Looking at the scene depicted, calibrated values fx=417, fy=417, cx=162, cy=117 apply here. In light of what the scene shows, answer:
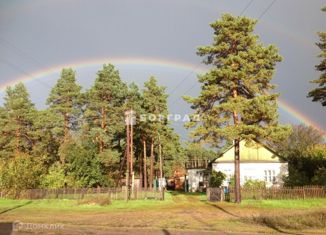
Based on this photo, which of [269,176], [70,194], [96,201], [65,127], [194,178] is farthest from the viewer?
[194,178]

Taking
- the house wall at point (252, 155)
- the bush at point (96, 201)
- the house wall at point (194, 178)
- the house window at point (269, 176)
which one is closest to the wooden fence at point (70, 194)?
the bush at point (96, 201)

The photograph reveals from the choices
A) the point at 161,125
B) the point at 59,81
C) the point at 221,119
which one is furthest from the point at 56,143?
the point at 221,119

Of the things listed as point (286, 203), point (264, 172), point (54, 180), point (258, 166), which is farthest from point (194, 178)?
point (286, 203)

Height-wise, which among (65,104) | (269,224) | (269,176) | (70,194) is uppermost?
(65,104)

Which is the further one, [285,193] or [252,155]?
[252,155]

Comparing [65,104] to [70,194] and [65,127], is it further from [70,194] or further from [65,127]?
[70,194]

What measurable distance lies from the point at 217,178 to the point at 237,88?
60.1 ft

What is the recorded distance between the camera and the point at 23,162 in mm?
46844

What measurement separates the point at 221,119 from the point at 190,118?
3118 millimetres

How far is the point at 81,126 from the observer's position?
63.7 m

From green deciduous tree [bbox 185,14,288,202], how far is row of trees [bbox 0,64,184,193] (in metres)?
22.1

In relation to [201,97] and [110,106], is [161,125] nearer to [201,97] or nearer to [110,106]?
[110,106]

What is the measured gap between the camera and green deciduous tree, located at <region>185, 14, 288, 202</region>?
34844 millimetres

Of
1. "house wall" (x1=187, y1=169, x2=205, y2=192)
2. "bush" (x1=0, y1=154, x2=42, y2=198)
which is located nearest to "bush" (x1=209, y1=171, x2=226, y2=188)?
"house wall" (x1=187, y1=169, x2=205, y2=192)
